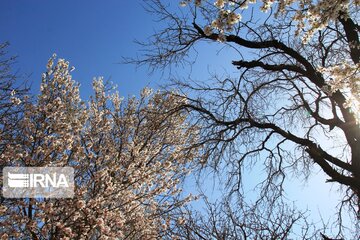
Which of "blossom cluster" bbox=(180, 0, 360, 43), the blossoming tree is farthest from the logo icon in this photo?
"blossom cluster" bbox=(180, 0, 360, 43)

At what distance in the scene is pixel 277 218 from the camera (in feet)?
22.8

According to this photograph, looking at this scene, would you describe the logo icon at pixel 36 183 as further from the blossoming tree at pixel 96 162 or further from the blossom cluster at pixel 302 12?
the blossom cluster at pixel 302 12

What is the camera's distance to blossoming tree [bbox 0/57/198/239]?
24.1ft

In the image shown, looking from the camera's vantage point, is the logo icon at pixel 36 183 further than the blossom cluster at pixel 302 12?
Yes

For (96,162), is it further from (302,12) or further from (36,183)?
(302,12)

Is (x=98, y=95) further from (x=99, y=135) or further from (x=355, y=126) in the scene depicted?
(x=355, y=126)

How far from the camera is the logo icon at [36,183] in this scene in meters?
7.13

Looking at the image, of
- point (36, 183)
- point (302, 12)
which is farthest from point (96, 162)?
point (302, 12)

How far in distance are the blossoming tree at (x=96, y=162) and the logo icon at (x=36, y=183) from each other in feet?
0.47

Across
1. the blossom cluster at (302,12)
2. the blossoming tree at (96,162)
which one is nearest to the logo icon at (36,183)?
the blossoming tree at (96,162)

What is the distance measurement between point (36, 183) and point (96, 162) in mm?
2113

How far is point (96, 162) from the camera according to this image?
9109 mm

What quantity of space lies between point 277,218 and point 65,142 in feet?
15.5

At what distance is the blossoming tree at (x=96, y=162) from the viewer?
735 centimetres
